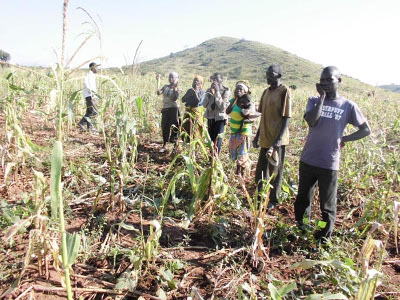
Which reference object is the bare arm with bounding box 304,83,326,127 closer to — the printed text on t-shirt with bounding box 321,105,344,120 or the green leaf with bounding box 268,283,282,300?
the printed text on t-shirt with bounding box 321,105,344,120

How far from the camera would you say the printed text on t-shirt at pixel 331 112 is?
2062 mm

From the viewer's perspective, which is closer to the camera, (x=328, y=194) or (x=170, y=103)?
(x=328, y=194)

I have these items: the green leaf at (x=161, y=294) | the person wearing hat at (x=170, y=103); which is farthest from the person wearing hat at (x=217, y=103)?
the green leaf at (x=161, y=294)

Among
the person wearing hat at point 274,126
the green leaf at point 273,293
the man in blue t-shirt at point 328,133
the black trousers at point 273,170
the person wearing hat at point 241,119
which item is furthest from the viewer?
the person wearing hat at point 241,119

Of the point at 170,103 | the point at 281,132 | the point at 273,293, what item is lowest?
the point at 273,293

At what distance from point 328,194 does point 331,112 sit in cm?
62

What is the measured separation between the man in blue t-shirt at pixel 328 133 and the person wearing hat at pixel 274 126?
0.41 meters

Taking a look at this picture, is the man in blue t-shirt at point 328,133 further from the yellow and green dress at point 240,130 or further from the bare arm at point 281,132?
the yellow and green dress at point 240,130

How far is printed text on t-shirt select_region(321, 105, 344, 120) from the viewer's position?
2.06 meters

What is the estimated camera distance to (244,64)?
4544 cm

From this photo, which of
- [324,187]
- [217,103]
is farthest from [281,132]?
[217,103]

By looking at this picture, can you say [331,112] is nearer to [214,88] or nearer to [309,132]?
[309,132]

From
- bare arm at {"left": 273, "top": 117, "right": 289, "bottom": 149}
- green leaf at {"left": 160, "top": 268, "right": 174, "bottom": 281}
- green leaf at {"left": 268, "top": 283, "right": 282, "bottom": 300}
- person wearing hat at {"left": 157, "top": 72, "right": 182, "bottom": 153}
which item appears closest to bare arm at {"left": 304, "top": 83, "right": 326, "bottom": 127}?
bare arm at {"left": 273, "top": 117, "right": 289, "bottom": 149}

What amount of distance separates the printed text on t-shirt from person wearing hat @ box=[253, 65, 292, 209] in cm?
48
